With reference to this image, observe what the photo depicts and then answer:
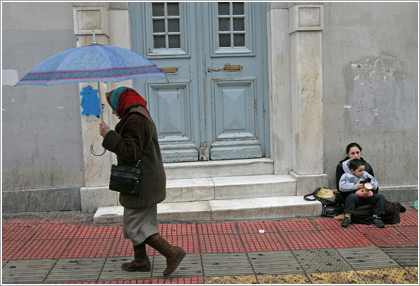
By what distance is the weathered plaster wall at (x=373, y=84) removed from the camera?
20.9 ft

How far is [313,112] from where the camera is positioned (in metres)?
6.28

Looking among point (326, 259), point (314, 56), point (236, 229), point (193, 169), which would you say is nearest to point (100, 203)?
point (193, 169)

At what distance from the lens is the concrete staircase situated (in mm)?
5832

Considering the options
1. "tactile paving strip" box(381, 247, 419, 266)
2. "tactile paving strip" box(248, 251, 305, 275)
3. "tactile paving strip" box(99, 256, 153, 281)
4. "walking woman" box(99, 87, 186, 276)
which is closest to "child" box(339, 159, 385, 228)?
"tactile paving strip" box(381, 247, 419, 266)

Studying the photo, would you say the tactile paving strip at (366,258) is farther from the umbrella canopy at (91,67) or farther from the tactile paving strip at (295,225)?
the umbrella canopy at (91,67)

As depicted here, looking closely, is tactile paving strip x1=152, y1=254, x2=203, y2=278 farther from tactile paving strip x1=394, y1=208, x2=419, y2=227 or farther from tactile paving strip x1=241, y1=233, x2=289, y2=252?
tactile paving strip x1=394, y1=208, x2=419, y2=227

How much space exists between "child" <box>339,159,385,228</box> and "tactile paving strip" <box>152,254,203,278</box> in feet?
6.70

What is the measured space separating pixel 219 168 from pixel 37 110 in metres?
2.58

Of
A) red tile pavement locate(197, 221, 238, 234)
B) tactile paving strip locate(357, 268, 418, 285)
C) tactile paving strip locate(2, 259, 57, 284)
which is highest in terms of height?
red tile pavement locate(197, 221, 238, 234)

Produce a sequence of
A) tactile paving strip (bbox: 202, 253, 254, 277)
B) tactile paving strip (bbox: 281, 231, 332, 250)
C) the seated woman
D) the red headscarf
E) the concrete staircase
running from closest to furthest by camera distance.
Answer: the red headscarf
tactile paving strip (bbox: 202, 253, 254, 277)
tactile paving strip (bbox: 281, 231, 332, 250)
the concrete staircase
the seated woman

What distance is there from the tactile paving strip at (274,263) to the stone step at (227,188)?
1.46 meters

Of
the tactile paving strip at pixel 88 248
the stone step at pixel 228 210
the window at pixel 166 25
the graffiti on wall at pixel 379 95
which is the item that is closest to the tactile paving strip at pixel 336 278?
the stone step at pixel 228 210

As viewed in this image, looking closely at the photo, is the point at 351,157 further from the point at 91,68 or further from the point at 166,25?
the point at 91,68

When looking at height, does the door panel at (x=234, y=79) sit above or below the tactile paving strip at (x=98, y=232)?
above
